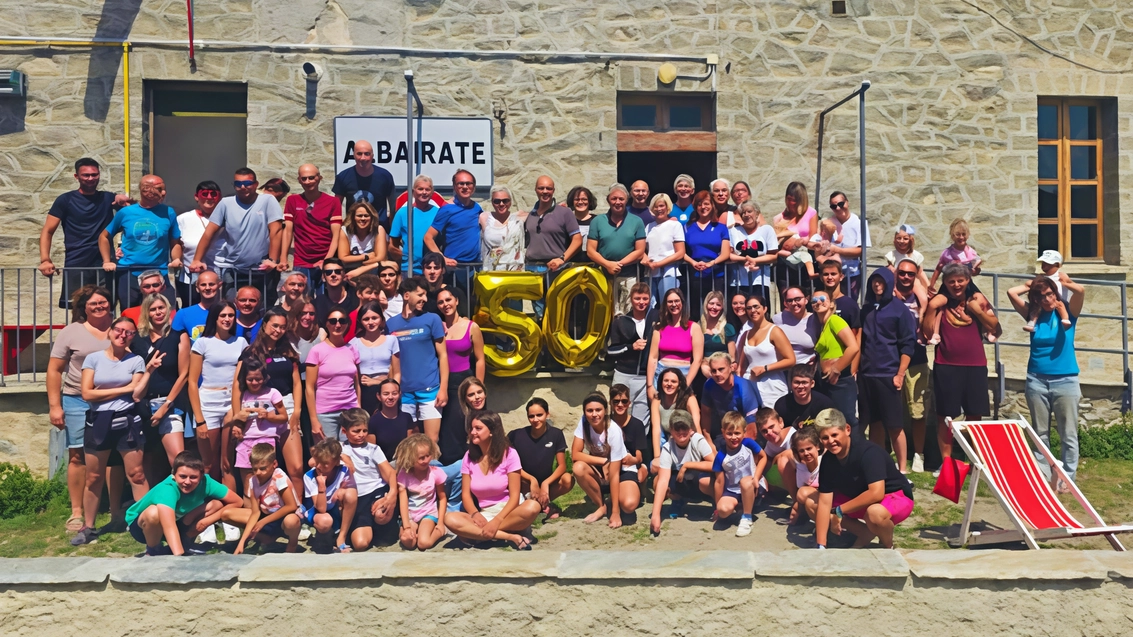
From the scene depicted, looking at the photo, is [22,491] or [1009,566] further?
[22,491]

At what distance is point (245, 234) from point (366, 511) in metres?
2.55

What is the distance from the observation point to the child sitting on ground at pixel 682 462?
23.0 feet

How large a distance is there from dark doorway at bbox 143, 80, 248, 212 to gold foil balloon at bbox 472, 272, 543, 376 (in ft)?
11.3

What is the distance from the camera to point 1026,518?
6.32 meters

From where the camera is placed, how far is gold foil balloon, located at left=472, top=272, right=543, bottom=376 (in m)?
8.02

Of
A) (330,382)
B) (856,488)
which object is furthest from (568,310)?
(856,488)

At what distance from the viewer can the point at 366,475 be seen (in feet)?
21.8

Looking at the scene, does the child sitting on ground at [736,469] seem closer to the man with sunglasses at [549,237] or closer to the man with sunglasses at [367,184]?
the man with sunglasses at [549,237]

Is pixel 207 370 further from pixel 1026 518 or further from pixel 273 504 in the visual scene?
pixel 1026 518

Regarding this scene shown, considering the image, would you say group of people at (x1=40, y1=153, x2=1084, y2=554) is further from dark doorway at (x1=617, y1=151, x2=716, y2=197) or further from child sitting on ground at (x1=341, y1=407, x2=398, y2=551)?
dark doorway at (x1=617, y1=151, x2=716, y2=197)

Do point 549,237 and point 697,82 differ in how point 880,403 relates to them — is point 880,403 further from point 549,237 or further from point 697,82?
point 697,82

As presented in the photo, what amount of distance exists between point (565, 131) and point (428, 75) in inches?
56.9

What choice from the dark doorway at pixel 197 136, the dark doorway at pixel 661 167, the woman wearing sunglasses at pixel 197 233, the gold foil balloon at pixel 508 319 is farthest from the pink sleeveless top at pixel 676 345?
the dark doorway at pixel 197 136

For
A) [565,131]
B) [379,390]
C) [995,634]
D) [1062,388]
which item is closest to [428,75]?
[565,131]
